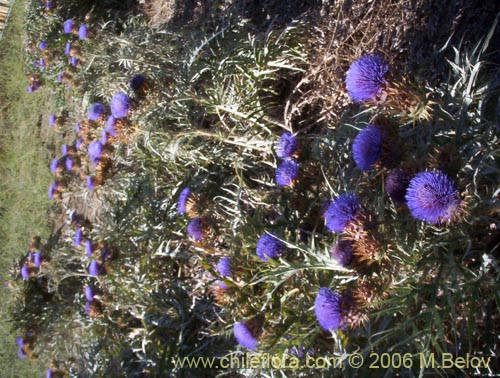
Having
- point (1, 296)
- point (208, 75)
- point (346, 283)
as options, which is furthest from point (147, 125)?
point (1, 296)

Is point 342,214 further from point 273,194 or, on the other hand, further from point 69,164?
point 69,164

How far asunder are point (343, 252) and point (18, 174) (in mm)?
4078

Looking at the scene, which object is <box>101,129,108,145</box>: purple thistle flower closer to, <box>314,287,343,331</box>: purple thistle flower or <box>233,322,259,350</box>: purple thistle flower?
<box>233,322,259,350</box>: purple thistle flower

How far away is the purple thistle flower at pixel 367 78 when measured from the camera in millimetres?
1517

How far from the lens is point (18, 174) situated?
4.86 m

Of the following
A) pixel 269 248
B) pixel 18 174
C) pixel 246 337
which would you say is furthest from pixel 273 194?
pixel 18 174

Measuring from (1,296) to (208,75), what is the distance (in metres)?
3.03

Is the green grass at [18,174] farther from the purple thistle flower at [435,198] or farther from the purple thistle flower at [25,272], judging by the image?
the purple thistle flower at [435,198]

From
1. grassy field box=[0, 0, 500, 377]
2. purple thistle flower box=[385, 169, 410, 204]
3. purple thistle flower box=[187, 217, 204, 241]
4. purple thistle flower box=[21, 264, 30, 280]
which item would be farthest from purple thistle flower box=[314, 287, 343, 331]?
purple thistle flower box=[21, 264, 30, 280]

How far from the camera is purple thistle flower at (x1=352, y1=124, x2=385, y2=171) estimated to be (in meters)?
1.45

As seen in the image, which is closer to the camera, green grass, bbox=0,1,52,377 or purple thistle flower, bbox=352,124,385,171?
purple thistle flower, bbox=352,124,385,171

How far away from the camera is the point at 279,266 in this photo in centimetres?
173

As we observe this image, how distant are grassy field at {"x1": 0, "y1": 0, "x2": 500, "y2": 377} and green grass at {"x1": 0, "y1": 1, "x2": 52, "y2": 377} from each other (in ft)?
2.05

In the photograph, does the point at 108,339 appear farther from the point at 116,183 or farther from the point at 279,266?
the point at 279,266
